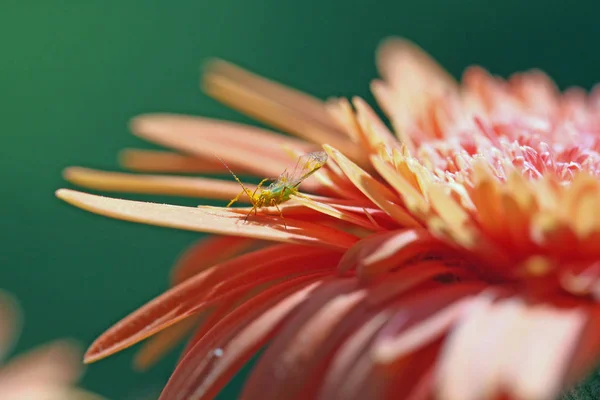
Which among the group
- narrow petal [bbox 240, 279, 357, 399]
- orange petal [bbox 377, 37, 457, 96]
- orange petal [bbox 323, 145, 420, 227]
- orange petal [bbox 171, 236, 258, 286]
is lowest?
orange petal [bbox 171, 236, 258, 286]

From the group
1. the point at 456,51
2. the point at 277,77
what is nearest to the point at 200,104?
the point at 277,77

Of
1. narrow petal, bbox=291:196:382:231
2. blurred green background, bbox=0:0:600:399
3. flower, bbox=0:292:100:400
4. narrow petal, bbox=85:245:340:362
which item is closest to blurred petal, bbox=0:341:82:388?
flower, bbox=0:292:100:400

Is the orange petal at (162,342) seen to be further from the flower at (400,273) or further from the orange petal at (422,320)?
the orange petal at (422,320)

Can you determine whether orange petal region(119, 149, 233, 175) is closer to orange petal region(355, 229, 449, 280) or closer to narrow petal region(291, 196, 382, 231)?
narrow petal region(291, 196, 382, 231)

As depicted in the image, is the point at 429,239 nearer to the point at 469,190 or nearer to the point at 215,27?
the point at 469,190

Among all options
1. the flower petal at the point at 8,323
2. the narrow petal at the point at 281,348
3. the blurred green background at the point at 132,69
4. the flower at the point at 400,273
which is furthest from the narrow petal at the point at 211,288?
the blurred green background at the point at 132,69

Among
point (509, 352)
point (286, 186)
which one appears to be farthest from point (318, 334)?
point (286, 186)
